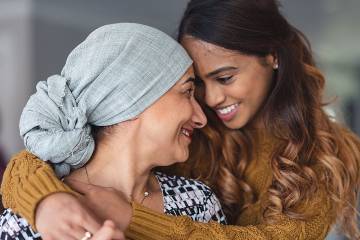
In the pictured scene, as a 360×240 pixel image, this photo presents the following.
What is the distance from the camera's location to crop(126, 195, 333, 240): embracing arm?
1.58 m

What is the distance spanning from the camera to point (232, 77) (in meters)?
2.04

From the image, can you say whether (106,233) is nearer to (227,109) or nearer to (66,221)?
(66,221)

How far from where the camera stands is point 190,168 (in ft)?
7.00

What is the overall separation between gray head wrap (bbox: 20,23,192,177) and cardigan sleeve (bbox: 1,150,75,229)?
0.04 metres

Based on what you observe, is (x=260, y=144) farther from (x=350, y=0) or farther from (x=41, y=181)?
(x=350, y=0)

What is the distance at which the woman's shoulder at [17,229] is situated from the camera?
5.14 feet

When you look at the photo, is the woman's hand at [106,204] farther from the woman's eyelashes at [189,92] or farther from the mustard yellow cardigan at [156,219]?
the woman's eyelashes at [189,92]

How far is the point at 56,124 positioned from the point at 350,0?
4176 mm

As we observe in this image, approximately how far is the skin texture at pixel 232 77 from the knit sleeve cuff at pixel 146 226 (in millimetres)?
562

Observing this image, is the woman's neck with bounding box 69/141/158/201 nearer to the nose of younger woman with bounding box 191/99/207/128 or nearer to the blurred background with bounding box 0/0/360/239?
the nose of younger woman with bounding box 191/99/207/128

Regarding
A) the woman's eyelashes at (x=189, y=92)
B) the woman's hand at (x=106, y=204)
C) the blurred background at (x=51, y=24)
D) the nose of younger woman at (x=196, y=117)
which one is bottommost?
the blurred background at (x=51, y=24)

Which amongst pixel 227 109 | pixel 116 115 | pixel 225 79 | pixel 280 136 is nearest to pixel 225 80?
pixel 225 79

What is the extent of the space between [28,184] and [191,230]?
41 cm

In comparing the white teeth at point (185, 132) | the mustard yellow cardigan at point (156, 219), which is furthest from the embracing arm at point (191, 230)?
the white teeth at point (185, 132)
